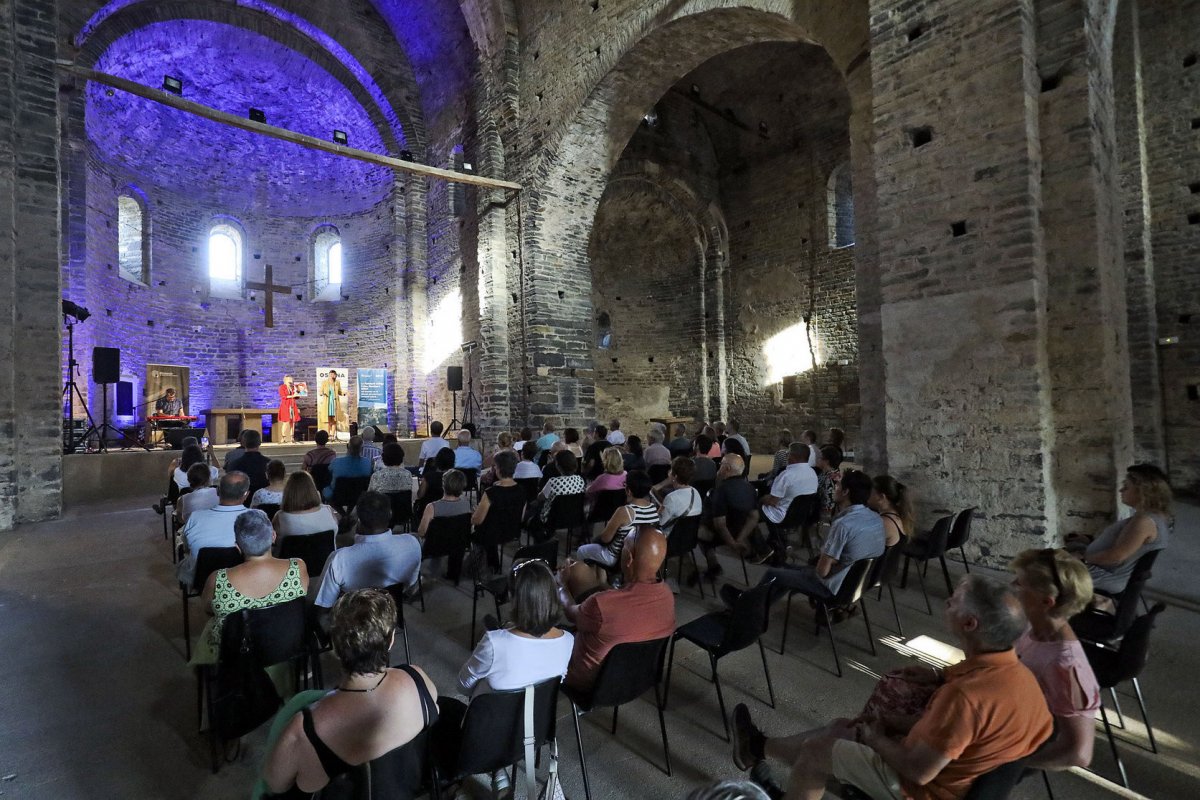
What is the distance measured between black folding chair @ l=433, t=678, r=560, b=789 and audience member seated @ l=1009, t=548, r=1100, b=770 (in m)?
1.51

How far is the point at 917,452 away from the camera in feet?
17.0

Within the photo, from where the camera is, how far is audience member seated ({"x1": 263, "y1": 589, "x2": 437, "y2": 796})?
4.91 ft

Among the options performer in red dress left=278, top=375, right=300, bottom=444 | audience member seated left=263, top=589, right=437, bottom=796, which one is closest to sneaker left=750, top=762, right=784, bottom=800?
audience member seated left=263, top=589, right=437, bottom=796

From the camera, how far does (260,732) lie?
8.63ft

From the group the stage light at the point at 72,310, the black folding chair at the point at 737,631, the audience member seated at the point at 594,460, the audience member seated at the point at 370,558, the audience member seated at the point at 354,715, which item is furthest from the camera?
the stage light at the point at 72,310

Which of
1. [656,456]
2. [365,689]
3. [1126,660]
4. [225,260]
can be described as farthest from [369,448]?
[225,260]

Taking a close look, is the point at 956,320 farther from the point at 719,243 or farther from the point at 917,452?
the point at 719,243

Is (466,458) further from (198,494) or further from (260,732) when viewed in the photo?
(260,732)

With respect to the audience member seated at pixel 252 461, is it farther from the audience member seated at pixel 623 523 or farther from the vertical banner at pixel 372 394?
the vertical banner at pixel 372 394

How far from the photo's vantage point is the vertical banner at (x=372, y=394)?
14.5 metres

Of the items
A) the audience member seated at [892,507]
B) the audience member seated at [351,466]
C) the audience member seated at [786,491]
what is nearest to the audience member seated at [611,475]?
the audience member seated at [786,491]

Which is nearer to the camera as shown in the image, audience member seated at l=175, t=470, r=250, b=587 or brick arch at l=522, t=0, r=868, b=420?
audience member seated at l=175, t=470, r=250, b=587

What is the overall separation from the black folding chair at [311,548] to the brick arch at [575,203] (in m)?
7.10

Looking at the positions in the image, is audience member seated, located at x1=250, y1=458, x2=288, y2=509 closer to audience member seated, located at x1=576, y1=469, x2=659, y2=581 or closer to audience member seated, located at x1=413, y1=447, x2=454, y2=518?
audience member seated, located at x1=413, y1=447, x2=454, y2=518
